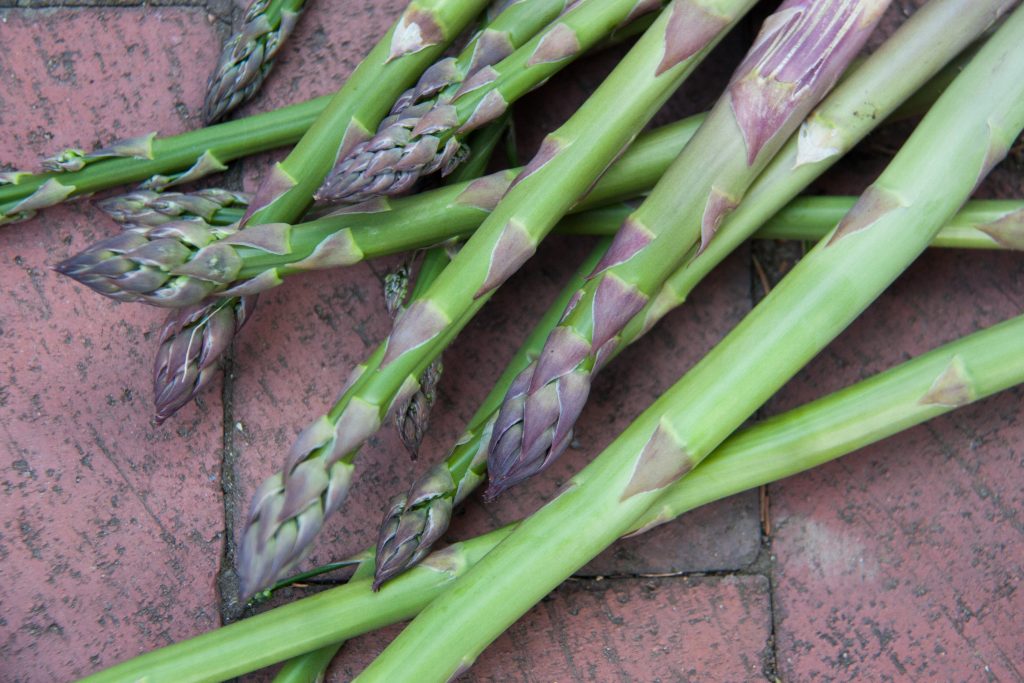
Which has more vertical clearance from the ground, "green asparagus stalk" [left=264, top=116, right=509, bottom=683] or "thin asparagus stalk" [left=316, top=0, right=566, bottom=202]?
"thin asparagus stalk" [left=316, top=0, right=566, bottom=202]

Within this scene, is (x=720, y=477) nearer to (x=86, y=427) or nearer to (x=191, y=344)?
(x=191, y=344)

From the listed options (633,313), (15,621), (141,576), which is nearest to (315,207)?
(633,313)

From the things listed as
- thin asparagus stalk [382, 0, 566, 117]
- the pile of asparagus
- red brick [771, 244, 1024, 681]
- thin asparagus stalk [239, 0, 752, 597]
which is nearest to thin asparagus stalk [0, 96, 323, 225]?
the pile of asparagus

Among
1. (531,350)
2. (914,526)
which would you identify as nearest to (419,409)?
(531,350)

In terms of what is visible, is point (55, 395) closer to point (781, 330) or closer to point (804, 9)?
point (781, 330)

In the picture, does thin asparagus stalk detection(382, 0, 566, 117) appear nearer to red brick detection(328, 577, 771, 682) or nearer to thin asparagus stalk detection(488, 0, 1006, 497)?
thin asparagus stalk detection(488, 0, 1006, 497)
